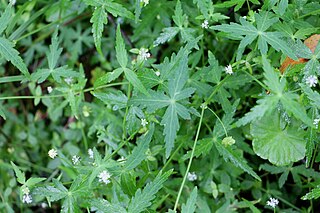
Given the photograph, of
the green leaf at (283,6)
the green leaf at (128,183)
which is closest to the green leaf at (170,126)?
the green leaf at (128,183)

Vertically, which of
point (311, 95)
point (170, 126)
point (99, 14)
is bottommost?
point (170, 126)

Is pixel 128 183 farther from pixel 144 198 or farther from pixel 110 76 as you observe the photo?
pixel 110 76

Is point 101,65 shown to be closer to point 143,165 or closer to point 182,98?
point 143,165

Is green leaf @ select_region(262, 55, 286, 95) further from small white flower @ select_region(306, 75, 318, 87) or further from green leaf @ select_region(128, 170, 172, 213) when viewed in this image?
green leaf @ select_region(128, 170, 172, 213)

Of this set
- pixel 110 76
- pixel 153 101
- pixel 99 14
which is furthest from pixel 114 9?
pixel 153 101

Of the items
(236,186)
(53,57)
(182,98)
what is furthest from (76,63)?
(182,98)

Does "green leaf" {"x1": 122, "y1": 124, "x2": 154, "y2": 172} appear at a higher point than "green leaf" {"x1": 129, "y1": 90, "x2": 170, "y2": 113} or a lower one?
lower

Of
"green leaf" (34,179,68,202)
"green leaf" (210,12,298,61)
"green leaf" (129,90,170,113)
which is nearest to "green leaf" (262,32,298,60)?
"green leaf" (210,12,298,61)
